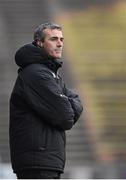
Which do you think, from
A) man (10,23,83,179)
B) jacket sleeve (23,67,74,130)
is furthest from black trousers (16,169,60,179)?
jacket sleeve (23,67,74,130)

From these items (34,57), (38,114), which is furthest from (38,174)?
(34,57)

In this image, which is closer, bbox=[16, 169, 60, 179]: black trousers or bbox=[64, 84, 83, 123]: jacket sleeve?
bbox=[16, 169, 60, 179]: black trousers

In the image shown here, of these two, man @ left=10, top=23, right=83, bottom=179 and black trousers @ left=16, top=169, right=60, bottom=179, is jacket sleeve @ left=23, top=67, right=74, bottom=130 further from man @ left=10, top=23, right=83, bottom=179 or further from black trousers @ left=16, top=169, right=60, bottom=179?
black trousers @ left=16, top=169, right=60, bottom=179

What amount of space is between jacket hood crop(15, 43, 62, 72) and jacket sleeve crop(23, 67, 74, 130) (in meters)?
0.07

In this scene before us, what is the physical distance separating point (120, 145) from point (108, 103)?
25.4 inches

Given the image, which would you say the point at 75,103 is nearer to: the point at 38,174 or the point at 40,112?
the point at 40,112

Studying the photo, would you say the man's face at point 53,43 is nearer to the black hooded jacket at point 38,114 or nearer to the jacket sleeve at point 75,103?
the black hooded jacket at point 38,114

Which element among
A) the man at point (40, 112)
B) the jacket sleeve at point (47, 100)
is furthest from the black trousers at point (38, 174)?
the jacket sleeve at point (47, 100)

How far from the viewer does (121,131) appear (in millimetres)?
10016

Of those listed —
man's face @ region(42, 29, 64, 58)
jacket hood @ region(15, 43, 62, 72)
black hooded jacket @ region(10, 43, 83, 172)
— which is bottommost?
black hooded jacket @ region(10, 43, 83, 172)

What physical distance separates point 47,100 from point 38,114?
0.09 meters

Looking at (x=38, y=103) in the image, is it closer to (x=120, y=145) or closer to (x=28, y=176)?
(x=28, y=176)

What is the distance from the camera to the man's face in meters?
3.92

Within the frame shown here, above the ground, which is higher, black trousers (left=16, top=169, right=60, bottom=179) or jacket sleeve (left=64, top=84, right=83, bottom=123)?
jacket sleeve (left=64, top=84, right=83, bottom=123)
